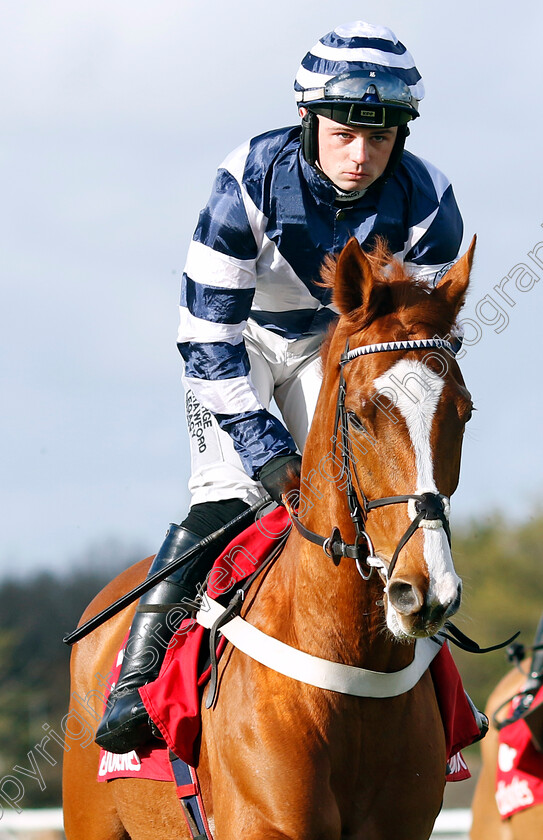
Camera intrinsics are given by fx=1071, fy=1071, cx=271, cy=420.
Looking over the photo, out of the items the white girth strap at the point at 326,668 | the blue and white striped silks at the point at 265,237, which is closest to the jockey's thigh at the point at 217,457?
the blue and white striped silks at the point at 265,237

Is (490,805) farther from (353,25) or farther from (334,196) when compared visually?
(353,25)

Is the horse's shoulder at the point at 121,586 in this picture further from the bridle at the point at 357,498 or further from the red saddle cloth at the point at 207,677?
the bridle at the point at 357,498

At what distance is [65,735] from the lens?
5.85 meters

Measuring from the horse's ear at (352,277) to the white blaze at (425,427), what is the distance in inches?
15.2

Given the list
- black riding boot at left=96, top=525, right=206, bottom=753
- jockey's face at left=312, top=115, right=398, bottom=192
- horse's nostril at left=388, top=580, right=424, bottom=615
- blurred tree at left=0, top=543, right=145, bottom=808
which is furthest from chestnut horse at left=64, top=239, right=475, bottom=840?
blurred tree at left=0, top=543, right=145, bottom=808

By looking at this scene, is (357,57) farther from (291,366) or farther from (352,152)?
(291,366)

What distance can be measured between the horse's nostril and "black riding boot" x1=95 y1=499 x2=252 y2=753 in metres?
1.50

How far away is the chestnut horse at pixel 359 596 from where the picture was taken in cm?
330

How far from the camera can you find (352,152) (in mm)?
4477

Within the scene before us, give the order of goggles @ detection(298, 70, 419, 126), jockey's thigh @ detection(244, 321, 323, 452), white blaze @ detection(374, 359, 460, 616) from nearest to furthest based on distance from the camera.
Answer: white blaze @ detection(374, 359, 460, 616)
goggles @ detection(298, 70, 419, 126)
jockey's thigh @ detection(244, 321, 323, 452)

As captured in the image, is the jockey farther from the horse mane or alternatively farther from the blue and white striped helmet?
the horse mane

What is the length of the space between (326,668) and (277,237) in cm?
199

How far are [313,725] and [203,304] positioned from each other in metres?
1.96

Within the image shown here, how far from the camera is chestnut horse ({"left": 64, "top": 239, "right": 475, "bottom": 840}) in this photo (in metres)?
3.30
